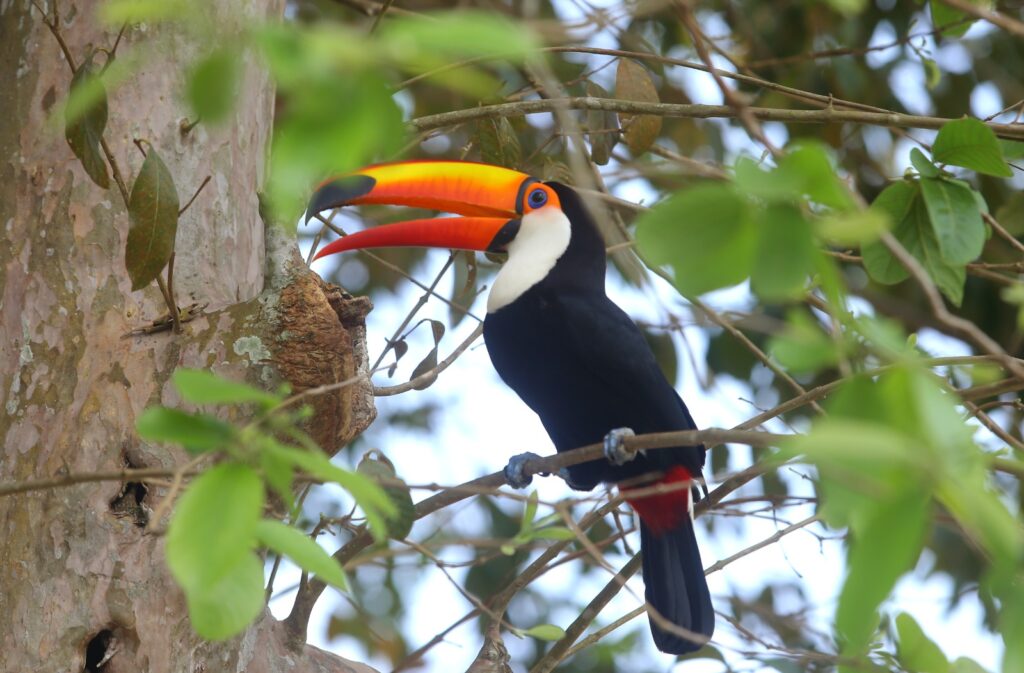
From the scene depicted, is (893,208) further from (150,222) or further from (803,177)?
(150,222)

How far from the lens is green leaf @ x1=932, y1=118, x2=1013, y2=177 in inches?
74.6

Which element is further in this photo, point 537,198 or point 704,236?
point 537,198

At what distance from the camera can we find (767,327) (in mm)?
1552

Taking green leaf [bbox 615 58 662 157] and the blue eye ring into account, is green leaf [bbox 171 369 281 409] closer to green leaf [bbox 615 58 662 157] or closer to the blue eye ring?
green leaf [bbox 615 58 662 157]

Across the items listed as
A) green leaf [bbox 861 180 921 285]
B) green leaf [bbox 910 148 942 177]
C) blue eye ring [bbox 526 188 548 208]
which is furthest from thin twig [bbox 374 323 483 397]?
green leaf [bbox 910 148 942 177]

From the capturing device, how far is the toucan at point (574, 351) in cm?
316

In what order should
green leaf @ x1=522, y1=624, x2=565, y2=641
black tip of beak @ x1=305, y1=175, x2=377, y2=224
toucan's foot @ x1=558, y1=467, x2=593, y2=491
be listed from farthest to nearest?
toucan's foot @ x1=558, y1=467, x2=593, y2=491 < black tip of beak @ x1=305, y1=175, x2=377, y2=224 < green leaf @ x1=522, y1=624, x2=565, y2=641

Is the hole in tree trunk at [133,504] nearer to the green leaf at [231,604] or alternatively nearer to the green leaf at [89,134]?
the green leaf at [89,134]

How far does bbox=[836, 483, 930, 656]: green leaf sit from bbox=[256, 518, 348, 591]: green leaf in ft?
1.76

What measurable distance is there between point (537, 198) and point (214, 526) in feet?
8.50

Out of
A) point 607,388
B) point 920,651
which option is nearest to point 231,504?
point 920,651

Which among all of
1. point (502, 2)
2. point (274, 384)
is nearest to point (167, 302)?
point (274, 384)

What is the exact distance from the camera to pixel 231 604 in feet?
4.23

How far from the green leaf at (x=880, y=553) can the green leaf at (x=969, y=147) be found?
3.57 ft
